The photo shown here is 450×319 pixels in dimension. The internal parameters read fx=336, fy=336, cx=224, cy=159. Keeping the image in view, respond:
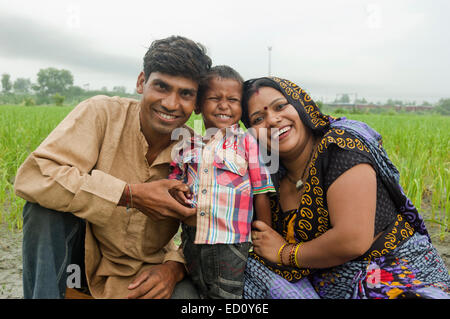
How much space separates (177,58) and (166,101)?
0.21 metres

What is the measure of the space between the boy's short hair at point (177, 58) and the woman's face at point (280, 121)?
0.32m

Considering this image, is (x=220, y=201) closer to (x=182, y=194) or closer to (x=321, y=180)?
(x=182, y=194)

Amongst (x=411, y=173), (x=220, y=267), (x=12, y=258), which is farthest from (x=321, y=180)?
(x=12, y=258)

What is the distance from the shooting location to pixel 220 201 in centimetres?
147

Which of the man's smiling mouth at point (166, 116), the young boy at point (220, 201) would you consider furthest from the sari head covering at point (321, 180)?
the man's smiling mouth at point (166, 116)

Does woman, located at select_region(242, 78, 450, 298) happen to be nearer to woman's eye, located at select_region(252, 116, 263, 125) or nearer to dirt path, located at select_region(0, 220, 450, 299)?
woman's eye, located at select_region(252, 116, 263, 125)

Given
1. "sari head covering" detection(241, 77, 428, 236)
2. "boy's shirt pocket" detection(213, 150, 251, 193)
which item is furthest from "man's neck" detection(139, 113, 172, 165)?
"sari head covering" detection(241, 77, 428, 236)

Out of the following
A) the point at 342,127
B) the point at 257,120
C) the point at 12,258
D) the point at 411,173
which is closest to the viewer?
the point at 342,127

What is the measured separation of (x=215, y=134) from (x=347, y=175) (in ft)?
2.17

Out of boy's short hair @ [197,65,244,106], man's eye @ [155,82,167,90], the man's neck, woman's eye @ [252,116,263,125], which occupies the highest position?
boy's short hair @ [197,65,244,106]

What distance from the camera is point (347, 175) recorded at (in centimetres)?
133

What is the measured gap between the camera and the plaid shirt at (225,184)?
1.46m

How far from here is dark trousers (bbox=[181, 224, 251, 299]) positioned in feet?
4.90

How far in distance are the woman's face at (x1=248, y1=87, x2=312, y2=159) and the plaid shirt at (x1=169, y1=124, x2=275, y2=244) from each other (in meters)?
0.10
